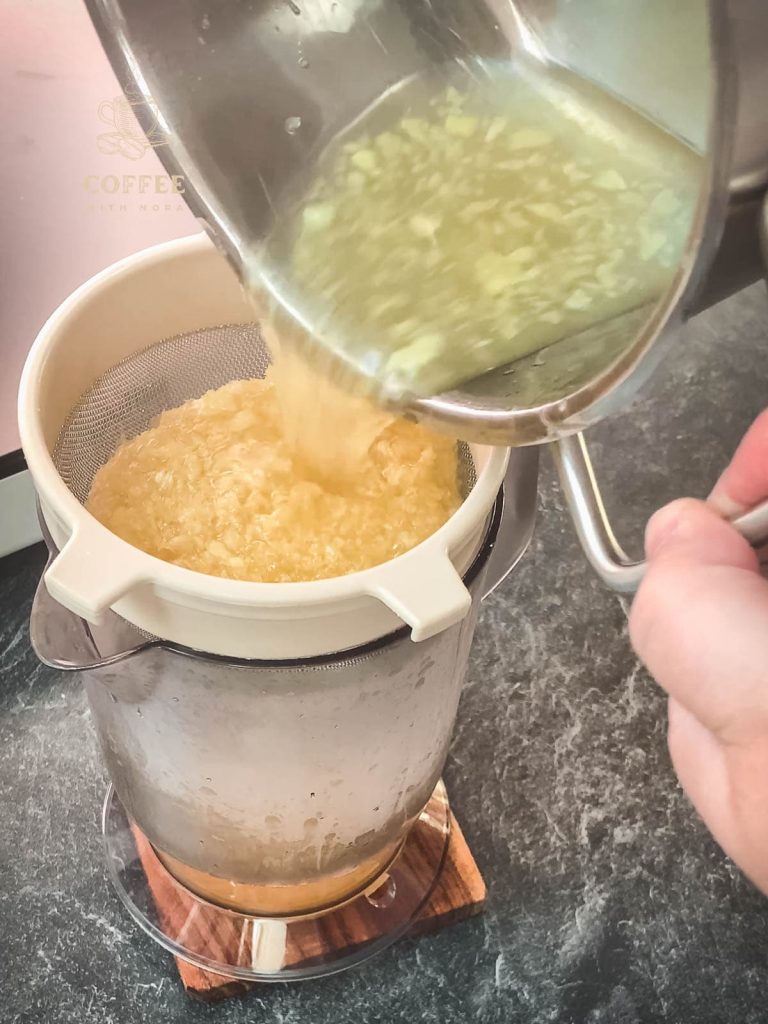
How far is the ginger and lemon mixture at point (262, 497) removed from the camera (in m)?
0.60

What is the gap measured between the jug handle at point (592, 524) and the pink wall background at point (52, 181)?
0.42 m

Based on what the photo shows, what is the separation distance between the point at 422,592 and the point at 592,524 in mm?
346

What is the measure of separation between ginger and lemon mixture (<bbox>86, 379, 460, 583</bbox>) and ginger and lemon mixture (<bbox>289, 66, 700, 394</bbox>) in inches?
4.5

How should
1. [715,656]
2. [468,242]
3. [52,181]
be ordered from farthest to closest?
[52,181]
[468,242]
[715,656]

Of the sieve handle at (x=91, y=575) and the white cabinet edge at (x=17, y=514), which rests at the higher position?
the sieve handle at (x=91, y=575)

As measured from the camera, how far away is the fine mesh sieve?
2.18 ft

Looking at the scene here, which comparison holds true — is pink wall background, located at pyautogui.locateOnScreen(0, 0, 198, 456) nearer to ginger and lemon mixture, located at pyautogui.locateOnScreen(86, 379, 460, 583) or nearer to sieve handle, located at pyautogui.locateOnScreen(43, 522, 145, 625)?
ginger and lemon mixture, located at pyautogui.locateOnScreen(86, 379, 460, 583)

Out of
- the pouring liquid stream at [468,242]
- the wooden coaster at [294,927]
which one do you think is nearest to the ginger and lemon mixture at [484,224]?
the pouring liquid stream at [468,242]

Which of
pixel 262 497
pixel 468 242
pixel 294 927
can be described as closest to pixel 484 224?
pixel 468 242

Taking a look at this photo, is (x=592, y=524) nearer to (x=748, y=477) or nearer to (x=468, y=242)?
(x=748, y=477)

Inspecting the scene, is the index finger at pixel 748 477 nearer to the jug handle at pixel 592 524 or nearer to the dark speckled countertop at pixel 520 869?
the jug handle at pixel 592 524

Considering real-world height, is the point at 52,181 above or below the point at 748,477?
above

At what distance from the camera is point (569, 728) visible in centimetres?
90

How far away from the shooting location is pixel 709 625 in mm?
456
